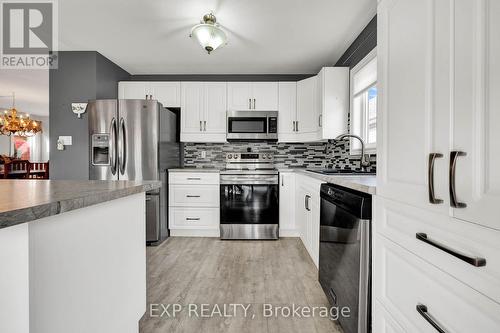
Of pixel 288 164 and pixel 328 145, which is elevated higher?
pixel 328 145

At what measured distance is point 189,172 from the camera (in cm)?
355

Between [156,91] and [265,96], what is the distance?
1.64 meters

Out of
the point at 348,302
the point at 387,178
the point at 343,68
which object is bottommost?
the point at 348,302

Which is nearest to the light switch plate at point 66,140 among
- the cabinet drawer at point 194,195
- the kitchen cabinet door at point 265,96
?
the cabinet drawer at point 194,195

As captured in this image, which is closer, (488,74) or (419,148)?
(488,74)

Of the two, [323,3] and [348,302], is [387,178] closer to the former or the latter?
[348,302]

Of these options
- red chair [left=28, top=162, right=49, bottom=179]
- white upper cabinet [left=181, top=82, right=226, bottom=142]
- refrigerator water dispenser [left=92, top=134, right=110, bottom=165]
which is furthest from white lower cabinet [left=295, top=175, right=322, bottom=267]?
red chair [left=28, top=162, right=49, bottom=179]

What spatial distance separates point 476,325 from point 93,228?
1.19 m

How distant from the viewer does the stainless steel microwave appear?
3725mm

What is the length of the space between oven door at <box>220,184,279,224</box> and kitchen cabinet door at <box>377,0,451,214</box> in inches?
88.2

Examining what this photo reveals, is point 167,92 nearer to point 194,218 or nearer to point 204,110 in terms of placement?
point 204,110

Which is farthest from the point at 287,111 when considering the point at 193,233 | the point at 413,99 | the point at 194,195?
the point at 413,99

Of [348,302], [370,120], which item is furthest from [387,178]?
[370,120]

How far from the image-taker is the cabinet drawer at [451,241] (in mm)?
654
